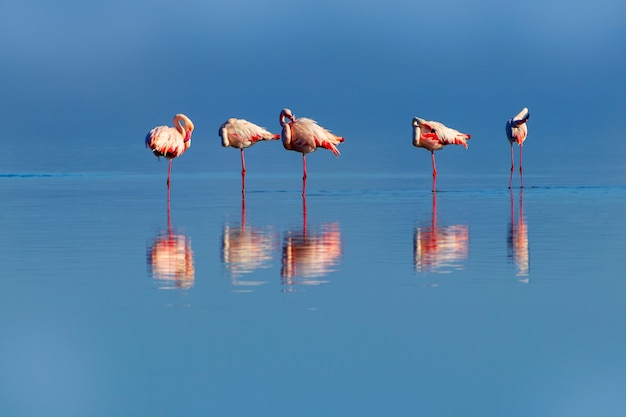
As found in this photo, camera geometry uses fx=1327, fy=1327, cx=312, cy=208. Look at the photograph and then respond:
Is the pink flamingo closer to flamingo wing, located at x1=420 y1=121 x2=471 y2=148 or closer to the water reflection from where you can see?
flamingo wing, located at x1=420 y1=121 x2=471 y2=148

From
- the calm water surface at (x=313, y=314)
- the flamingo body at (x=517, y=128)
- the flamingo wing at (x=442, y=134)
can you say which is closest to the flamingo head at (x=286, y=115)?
the flamingo wing at (x=442, y=134)

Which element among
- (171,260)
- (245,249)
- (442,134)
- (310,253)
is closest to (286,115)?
(442,134)

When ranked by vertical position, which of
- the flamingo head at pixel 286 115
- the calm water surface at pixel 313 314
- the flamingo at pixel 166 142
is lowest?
the calm water surface at pixel 313 314

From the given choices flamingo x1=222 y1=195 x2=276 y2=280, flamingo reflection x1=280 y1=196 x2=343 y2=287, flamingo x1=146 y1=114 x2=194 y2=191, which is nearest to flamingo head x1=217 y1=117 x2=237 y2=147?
flamingo x1=146 y1=114 x2=194 y2=191

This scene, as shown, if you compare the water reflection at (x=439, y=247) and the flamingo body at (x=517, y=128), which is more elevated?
the flamingo body at (x=517, y=128)

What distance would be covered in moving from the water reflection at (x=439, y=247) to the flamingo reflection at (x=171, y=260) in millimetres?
1641

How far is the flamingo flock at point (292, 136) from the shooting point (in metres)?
18.2

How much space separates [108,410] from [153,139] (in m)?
12.9

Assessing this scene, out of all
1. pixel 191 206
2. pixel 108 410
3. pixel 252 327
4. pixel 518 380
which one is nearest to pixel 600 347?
pixel 518 380

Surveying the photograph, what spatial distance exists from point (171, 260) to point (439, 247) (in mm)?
2213

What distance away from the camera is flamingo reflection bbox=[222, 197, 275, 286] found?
9320 mm

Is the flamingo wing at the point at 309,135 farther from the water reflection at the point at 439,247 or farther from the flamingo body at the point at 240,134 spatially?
the water reflection at the point at 439,247

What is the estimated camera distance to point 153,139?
18.2 metres

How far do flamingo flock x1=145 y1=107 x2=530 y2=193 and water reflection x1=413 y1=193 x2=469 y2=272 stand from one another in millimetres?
5303
